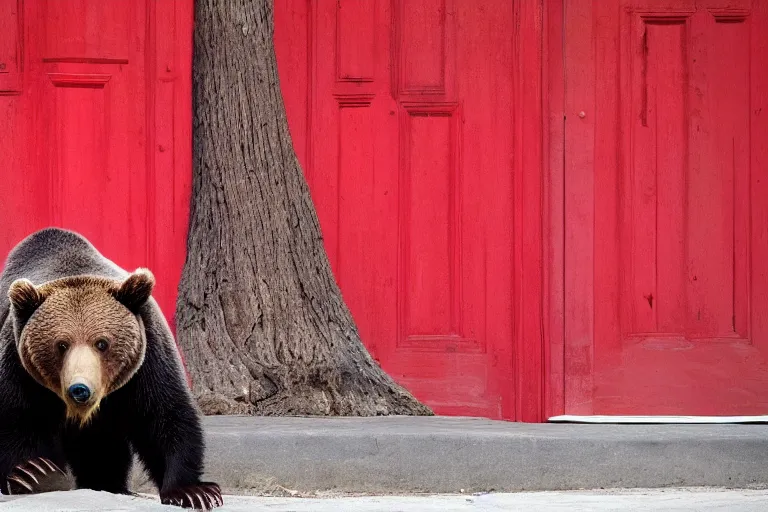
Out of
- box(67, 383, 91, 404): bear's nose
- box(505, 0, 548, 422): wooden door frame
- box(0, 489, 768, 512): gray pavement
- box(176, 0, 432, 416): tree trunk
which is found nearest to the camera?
box(67, 383, 91, 404): bear's nose

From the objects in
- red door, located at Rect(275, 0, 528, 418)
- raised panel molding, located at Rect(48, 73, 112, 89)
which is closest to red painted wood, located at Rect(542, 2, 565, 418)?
red door, located at Rect(275, 0, 528, 418)

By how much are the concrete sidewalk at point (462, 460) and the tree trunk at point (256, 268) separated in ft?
2.21

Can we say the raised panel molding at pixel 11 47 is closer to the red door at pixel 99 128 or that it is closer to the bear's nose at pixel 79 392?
the red door at pixel 99 128

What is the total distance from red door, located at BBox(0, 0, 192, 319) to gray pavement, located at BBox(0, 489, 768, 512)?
2187 mm

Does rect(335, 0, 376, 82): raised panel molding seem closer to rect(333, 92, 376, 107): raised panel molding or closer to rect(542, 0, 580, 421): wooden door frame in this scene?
rect(333, 92, 376, 107): raised panel molding

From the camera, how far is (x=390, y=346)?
670 cm

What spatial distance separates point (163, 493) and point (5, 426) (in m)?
0.49

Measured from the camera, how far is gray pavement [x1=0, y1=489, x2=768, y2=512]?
395 cm

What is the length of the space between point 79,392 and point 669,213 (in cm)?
377

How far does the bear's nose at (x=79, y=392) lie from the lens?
370cm

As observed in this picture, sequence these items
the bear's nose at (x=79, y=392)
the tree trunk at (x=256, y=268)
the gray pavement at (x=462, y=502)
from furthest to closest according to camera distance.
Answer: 1. the tree trunk at (x=256, y=268)
2. the gray pavement at (x=462, y=502)
3. the bear's nose at (x=79, y=392)

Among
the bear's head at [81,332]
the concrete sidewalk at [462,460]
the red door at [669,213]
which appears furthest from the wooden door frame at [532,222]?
the bear's head at [81,332]

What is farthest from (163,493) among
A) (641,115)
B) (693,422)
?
(641,115)

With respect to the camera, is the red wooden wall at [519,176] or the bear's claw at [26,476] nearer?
the bear's claw at [26,476]
